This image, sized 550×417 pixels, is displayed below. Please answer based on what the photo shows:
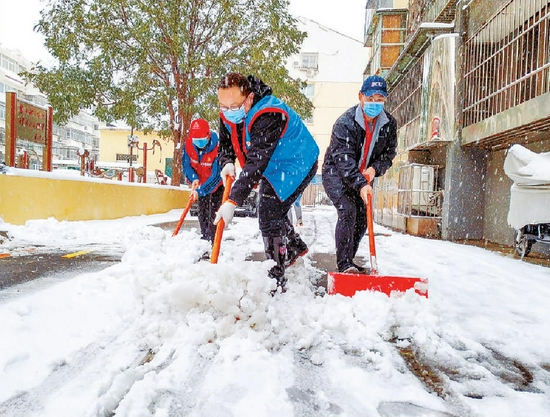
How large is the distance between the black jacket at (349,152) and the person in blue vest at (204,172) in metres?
1.34

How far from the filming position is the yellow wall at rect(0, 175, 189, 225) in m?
6.64

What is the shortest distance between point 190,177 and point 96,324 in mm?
2741

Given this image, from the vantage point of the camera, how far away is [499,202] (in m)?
8.44

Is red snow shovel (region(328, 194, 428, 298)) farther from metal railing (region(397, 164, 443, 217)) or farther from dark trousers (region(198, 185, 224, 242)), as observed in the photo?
metal railing (region(397, 164, 443, 217))

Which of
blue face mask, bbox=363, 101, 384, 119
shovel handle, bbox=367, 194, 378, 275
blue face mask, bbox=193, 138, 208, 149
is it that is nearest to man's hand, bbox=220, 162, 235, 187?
shovel handle, bbox=367, 194, 378, 275

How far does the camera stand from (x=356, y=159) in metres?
3.83

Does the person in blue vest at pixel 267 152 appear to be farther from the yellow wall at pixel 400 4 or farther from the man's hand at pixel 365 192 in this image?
the yellow wall at pixel 400 4

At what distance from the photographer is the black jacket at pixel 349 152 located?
360 cm

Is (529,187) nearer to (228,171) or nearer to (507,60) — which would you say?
(507,60)

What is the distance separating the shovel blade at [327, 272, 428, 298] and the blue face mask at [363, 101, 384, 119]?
147cm

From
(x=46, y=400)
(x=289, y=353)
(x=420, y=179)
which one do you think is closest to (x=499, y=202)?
(x=420, y=179)

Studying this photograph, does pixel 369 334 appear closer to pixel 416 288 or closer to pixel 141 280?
pixel 416 288

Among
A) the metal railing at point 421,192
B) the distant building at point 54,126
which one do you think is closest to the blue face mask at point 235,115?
the metal railing at point 421,192

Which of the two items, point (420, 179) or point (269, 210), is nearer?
point (269, 210)
